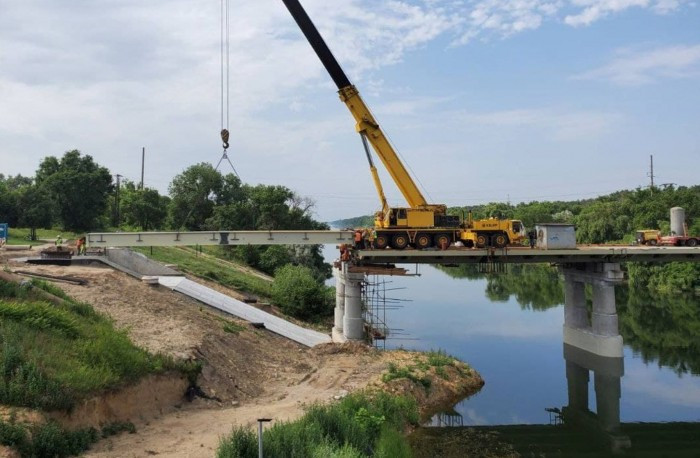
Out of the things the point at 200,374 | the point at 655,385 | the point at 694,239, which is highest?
the point at 694,239

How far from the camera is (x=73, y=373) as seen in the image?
13273 millimetres

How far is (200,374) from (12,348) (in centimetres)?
609

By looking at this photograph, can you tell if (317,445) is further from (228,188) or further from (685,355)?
(228,188)

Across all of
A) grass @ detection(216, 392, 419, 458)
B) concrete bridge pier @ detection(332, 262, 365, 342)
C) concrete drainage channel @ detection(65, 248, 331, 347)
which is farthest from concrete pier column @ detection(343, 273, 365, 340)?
grass @ detection(216, 392, 419, 458)

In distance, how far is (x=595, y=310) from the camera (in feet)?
99.8

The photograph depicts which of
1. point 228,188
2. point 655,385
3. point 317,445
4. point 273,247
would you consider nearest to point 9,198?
point 273,247

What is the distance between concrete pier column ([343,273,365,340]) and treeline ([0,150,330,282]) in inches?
880

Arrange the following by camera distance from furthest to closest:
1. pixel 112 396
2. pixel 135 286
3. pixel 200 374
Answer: pixel 135 286
pixel 200 374
pixel 112 396

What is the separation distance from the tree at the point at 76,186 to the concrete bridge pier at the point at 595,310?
4761 centimetres

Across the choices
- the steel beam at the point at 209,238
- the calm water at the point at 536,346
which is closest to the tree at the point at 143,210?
the calm water at the point at 536,346

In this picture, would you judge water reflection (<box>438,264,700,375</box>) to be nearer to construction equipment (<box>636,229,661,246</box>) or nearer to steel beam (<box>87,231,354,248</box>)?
construction equipment (<box>636,229,661,246</box>)

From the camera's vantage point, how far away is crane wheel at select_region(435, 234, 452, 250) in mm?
28359

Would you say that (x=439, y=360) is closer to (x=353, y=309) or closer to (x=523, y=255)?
(x=353, y=309)

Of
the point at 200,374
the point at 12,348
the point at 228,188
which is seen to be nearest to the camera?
the point at 12,348
